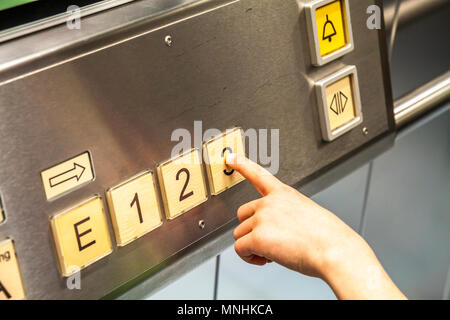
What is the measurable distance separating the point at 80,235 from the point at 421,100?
1.64ft

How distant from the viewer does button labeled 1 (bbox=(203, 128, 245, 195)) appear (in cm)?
62

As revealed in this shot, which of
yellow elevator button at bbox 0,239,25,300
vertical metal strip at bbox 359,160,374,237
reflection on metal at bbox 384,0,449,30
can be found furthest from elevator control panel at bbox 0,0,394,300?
vertical metal strip at bbox 359,160,374,237

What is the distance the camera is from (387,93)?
0.79 meters

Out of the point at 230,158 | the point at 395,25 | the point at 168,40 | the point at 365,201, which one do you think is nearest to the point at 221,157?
the point at 230,158

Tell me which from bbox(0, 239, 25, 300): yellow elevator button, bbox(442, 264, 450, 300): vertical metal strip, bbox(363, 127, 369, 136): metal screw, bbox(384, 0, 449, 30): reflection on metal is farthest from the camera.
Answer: bbox(442, 264, 450, 300): vertical metal strip

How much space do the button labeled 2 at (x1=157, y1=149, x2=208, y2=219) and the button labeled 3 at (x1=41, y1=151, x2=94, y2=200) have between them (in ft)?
0.23

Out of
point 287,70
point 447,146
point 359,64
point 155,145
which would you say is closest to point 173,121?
point 155,145

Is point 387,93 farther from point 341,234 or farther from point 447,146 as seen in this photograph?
point 447,146

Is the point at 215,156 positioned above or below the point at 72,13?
below

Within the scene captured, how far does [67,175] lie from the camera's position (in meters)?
0.52

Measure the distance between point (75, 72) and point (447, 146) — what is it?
1046 millimetres

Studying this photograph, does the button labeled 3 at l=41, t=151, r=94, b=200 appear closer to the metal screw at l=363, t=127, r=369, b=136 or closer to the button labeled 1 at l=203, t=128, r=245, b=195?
the button labeled 1 at l=203, t=128, r=245, b=195

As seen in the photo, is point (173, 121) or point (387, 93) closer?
point (173, 121)
